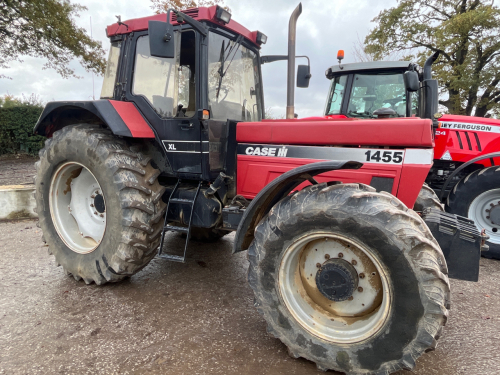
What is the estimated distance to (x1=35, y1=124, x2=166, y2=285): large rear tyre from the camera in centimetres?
278

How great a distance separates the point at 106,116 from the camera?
9.20 ft

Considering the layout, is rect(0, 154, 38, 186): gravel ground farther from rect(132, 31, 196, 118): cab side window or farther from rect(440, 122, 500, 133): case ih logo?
rect(440, 122, 500, 133): case ih logo

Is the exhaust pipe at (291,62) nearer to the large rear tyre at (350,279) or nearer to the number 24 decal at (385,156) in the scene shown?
the number 24 decal at (385,156)

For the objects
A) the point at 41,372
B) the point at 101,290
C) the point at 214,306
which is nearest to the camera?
the point at 41,372

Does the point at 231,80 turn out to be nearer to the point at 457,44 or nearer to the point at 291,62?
the point at 291,62

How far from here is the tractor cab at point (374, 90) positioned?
4770 mm

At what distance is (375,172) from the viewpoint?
7.81 ft

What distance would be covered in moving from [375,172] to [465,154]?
3.41 meters

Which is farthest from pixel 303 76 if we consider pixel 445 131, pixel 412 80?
pixel 445 131

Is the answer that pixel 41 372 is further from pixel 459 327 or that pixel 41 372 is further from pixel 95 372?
pixel 459 327

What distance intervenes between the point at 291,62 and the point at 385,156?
4.11ft

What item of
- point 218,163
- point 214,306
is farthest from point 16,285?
point 218,163

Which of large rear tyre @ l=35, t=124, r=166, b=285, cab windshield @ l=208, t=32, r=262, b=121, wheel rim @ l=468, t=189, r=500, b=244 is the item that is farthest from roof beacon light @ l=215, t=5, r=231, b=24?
wheel rim @ l=468, t=189, r=500, b=244

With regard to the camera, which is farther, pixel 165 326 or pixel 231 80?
pixel 231 80
